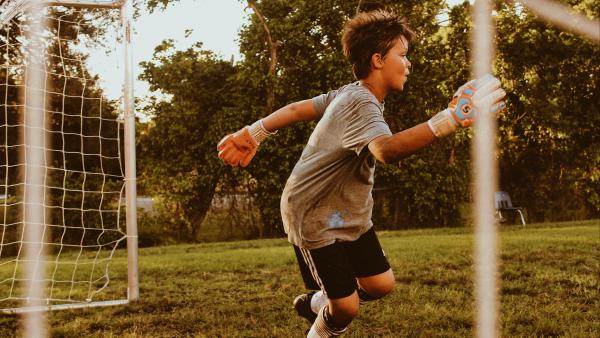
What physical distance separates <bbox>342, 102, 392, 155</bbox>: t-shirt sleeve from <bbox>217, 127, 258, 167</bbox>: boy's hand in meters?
0.83

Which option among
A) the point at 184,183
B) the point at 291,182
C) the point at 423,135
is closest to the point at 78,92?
the point at 184,183

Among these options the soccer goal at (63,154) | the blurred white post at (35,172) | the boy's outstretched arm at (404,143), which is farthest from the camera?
the soccer goal at (63,154)

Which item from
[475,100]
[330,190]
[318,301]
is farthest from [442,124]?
[318,301]

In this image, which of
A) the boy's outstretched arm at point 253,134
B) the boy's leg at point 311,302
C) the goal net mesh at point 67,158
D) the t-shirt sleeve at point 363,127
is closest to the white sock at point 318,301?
the boy's leg at point 311,302

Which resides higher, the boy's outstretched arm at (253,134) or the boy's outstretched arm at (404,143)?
the boy's outstretched arm at (253,134)

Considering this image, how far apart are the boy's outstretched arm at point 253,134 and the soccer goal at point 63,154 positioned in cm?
245

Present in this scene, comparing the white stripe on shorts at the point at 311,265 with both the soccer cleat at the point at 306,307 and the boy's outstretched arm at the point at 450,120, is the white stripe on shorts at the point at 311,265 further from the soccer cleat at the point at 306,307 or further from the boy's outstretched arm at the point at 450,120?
the boy's outstretched arm at the point at 450,120

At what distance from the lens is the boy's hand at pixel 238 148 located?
3.21 metres

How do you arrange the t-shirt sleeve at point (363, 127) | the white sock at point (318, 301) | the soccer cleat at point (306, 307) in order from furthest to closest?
1. the soccer cleat at point (306, 307)
2. the white sock at point (318, 301)
3. the t-shirt sleeve at point (363, 127)

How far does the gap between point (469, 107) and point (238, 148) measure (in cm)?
143

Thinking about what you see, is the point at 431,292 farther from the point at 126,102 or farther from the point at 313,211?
the point at 126,102

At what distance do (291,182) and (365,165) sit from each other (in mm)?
403

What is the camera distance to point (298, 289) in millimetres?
5582

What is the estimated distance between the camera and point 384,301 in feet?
15.9
